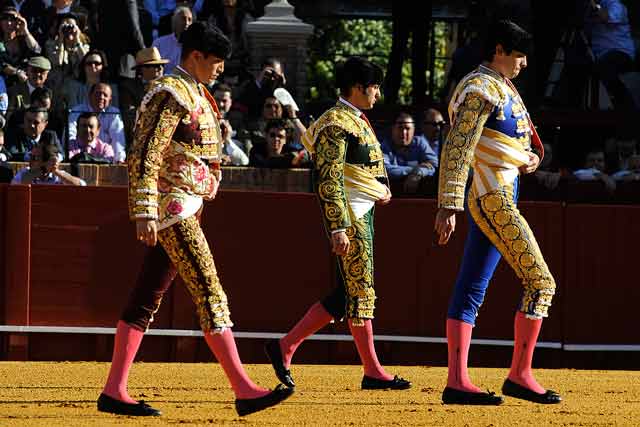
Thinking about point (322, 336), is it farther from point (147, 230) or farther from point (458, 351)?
point (147, 230)

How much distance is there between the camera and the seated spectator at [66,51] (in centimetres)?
1186

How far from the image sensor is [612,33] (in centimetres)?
1319

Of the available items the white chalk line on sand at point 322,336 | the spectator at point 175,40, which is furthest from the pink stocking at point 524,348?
the spectator at point 175,40

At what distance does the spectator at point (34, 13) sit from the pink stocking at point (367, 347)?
6.17m

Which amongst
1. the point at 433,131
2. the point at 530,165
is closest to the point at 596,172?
the point at 433,131

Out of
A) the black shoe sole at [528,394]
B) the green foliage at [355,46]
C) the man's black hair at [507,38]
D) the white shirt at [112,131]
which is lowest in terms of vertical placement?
the green foliage at [355,46]

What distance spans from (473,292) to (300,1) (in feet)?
36.3

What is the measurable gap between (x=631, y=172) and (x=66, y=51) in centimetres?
417

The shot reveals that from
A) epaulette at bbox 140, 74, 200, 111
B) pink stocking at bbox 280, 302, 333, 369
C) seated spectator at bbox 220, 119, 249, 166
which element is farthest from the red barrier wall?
epaulette at bbox 140, 74, 200, 111

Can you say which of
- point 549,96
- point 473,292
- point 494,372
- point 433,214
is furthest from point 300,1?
point 473,292

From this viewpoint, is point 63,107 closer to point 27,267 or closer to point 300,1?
point 27,267

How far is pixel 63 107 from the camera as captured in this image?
1142cm

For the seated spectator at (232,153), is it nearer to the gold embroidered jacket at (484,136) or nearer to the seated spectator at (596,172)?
the seated spectator at (596,172)

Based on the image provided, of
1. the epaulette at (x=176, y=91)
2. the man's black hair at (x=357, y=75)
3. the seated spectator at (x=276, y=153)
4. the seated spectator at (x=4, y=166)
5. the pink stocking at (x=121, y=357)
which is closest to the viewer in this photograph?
the epaulette at (x=176, y=91)
